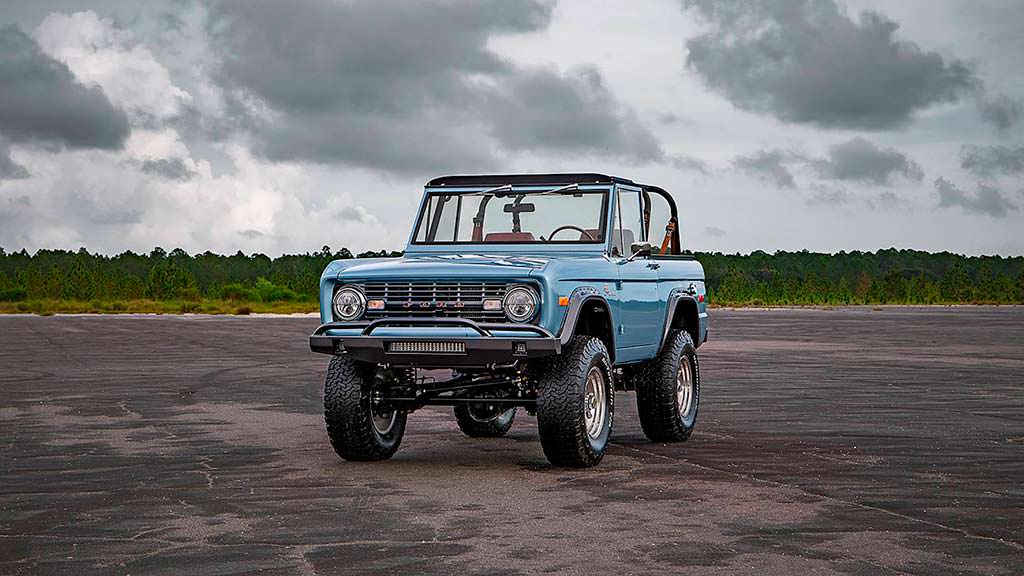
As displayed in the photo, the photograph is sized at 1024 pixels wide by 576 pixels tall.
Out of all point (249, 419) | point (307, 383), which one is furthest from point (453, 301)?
point (307, 383)

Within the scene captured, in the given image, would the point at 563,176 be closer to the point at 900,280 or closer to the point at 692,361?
the point at 692,361

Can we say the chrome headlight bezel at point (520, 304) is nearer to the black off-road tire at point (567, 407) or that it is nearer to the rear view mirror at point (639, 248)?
the black off-road tire at point (567, 407)

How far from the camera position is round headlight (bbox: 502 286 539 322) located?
1112cm

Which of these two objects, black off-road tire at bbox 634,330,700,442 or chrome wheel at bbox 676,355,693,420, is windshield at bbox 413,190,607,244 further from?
chrome wheel at bbox 676,355,693,420

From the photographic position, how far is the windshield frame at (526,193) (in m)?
13.1

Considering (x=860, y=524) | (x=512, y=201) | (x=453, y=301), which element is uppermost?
(x=512, y=201)

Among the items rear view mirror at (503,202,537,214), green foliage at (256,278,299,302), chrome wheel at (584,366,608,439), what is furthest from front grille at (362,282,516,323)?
green foliage at (256,278,299,302)

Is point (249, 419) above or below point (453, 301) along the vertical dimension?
below

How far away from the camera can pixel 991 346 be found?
33344 mm

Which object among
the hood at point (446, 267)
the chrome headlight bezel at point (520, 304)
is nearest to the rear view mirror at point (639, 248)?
the hood at point (446, 267)

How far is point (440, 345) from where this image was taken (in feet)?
36.2

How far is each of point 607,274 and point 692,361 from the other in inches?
99.9

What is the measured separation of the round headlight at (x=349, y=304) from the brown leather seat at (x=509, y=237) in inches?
82.6

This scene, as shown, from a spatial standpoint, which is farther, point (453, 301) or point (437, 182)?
point (437, 182)
